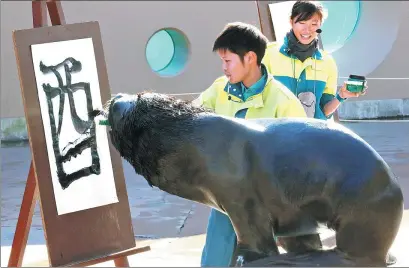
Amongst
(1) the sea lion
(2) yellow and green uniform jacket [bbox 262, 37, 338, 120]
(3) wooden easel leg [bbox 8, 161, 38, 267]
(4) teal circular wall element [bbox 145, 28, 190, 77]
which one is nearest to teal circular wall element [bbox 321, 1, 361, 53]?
(4) teal circular wall element [bbox 145, 28, 190, 77]

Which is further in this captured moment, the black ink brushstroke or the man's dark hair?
the black ink brushstroke

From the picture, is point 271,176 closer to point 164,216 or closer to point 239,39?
point 239,39

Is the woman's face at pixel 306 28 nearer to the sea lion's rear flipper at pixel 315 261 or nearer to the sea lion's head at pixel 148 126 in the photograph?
the sea lion's head at pixel 148 126

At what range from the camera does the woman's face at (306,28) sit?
115 inches

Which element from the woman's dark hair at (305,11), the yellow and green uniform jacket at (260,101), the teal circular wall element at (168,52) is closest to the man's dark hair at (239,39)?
the yellow and green uniform jacket at (260,101)

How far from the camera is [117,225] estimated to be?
3.25 metres

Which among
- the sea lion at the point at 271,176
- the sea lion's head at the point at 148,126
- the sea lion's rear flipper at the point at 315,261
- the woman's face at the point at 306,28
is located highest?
the woman's face at the point at 306,28

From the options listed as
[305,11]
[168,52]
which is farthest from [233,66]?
[168,52]

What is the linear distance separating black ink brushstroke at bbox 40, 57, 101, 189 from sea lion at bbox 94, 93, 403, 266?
1.52 meters

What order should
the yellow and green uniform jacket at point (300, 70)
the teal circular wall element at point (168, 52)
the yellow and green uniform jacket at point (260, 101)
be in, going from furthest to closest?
the teal circular wall element at point (168, 52) → the yellow and green uniform jacket at point (300, 70) → the yellow and green uniform jacket at point (260, 101)

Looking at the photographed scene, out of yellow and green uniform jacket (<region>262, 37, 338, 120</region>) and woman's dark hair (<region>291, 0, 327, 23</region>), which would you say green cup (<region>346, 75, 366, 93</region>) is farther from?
woman's dark hair (<region>291, 0, 327, 23</region>)

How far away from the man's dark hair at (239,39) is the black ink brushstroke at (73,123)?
41.5 inches

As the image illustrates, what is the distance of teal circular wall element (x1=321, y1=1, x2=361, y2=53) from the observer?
10039 mm

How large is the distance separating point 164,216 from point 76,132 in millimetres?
1899
